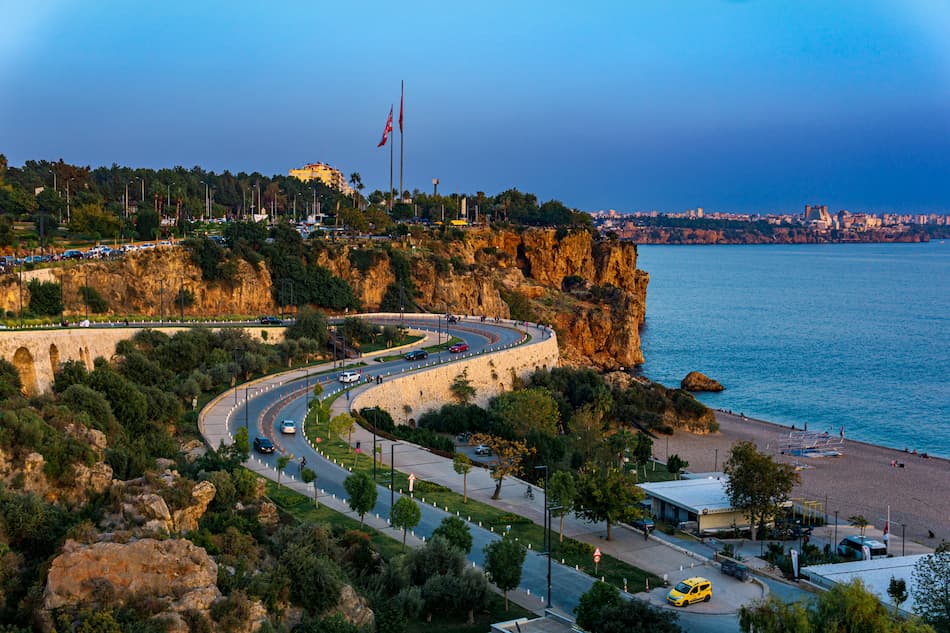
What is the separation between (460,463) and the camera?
1449 inches

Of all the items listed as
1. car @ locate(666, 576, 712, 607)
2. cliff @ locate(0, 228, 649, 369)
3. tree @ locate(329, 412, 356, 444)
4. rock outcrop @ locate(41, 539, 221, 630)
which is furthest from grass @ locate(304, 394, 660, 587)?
cliff @ locate(0, 228, 649, 369)

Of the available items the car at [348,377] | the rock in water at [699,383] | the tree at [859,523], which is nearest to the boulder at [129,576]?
the tree at [859,523]

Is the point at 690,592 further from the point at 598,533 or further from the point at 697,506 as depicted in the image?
the point at 697,506

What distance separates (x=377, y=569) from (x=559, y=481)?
7931mm

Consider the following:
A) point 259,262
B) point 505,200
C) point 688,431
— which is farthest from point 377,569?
point 505,200

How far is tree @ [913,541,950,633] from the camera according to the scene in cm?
2267

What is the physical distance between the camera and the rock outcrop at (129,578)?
64.8 feet

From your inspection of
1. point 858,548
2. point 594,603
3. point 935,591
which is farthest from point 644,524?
point 935,591

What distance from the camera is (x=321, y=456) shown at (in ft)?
133

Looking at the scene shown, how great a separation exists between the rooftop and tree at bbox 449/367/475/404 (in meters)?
21.0

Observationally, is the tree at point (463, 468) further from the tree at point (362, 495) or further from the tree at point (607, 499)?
the tree at point (362, 495)

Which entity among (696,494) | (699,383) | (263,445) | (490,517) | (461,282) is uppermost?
(461,282)

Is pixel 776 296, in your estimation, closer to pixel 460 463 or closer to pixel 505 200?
pixel 505 200

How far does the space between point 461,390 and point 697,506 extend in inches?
985
